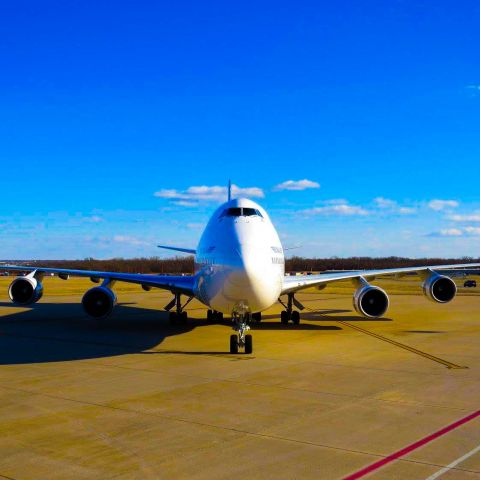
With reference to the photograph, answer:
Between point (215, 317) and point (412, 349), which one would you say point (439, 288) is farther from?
point (215, 317)

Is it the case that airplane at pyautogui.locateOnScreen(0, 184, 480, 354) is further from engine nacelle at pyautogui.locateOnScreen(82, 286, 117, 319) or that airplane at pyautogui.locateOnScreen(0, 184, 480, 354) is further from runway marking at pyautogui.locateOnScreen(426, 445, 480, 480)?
runway marking at pyautogui.locateOnScreen(426, 445, 480, 480)

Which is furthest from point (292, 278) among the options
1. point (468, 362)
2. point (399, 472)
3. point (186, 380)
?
point (399, 472)

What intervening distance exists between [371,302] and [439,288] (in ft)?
12.6

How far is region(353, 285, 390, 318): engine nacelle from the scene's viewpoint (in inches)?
858

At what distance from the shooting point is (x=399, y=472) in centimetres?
677

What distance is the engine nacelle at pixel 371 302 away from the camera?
2178 cm

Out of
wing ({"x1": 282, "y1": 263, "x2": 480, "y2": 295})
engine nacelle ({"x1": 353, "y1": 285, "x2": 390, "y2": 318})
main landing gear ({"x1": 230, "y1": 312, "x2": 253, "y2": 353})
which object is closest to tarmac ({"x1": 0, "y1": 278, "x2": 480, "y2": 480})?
main landing gear ({"x1": 230, "y1": 312, "x2": 253, "y2": 353})

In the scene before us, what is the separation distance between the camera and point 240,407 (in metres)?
10.1

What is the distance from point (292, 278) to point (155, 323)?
297 inches

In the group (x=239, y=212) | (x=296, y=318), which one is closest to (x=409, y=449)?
(x=239, y=212)

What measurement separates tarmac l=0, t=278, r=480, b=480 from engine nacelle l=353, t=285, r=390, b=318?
1.27 meters

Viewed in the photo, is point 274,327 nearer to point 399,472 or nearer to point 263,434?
point 263,434

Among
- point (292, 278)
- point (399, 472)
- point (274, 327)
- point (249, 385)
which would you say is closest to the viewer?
point (399, 472)

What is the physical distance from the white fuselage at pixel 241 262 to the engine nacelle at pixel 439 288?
29.7ft
